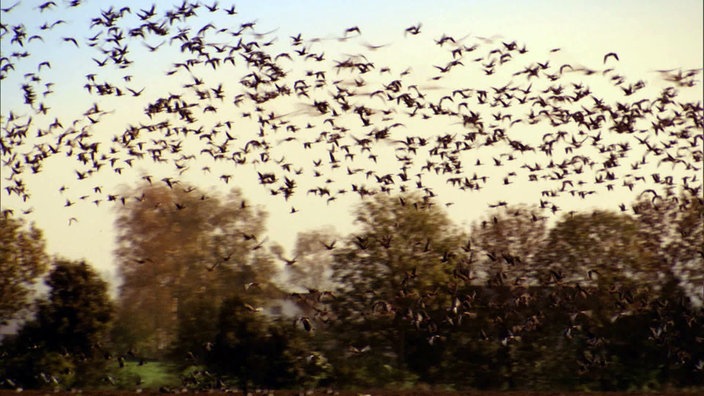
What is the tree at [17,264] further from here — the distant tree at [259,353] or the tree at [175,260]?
the distant tree at [259,353]

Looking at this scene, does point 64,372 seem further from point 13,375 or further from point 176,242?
point 176,242

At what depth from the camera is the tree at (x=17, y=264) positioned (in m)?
47.9

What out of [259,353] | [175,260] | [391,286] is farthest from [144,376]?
[175,260]

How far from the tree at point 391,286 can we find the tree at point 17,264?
16.7 meters

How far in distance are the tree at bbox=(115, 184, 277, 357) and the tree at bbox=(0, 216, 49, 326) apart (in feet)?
16.8

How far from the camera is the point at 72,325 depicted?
40.3 m

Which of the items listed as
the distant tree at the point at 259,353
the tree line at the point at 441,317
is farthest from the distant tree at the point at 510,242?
the distant tree at the point at 259,353

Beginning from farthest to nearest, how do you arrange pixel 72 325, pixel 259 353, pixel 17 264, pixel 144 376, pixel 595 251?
pixel 17 264, pixel 595 251, pixel 144 376, pixel 72 325, pixel 259 353

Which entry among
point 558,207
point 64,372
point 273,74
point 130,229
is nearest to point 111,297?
point 64,372

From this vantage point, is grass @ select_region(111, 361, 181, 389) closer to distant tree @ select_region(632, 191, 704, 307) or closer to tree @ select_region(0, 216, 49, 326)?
tree @ select_region(0, 216, 49, 326)

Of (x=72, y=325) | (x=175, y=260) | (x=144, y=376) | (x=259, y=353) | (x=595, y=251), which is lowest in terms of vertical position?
(x=144, y=376)

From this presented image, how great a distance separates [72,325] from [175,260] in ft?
66.3

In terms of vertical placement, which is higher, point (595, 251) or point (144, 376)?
point (595, 251)

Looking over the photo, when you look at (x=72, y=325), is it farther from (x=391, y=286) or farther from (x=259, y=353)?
(x=391, y=286)
